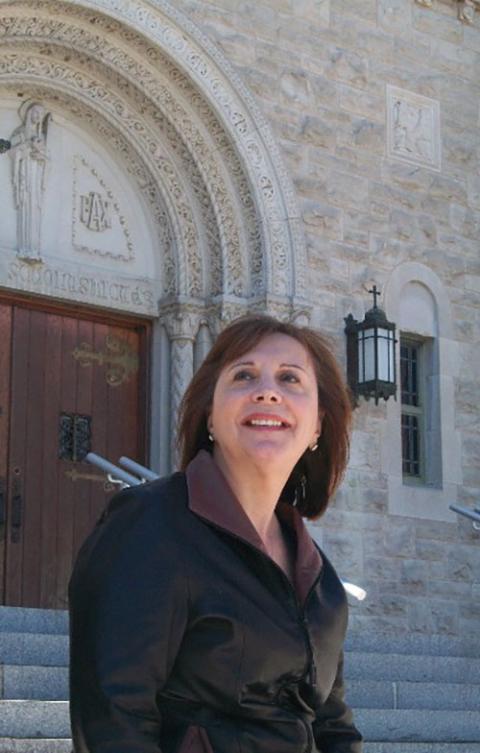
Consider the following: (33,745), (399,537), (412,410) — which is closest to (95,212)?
(412,410)

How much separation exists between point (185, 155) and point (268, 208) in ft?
2.24

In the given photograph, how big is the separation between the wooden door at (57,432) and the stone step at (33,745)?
13.4ft

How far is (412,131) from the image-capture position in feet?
34.8

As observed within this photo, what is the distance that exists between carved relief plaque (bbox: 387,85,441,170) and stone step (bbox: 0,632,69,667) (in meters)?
5.51

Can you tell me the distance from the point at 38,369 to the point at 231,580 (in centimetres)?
701

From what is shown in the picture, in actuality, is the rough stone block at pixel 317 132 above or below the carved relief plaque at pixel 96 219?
above

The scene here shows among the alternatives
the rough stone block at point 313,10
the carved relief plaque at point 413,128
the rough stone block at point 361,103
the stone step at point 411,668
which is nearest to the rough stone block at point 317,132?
the rough stone block at point 361,103

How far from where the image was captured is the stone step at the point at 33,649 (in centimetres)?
591

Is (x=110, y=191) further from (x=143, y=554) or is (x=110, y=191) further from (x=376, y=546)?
(x=143, y=554)

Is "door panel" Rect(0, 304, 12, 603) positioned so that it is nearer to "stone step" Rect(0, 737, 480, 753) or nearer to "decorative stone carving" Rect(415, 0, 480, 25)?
"stone step" Rect(0, 737, 480, 753)

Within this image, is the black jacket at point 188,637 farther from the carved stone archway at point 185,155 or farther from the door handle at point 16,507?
the carved stone archway at point 185,155

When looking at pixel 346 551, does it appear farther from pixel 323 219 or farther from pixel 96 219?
pixel 96 219

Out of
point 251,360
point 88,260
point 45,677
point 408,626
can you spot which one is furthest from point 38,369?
point 251,360

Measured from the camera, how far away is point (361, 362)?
9.70 meters
